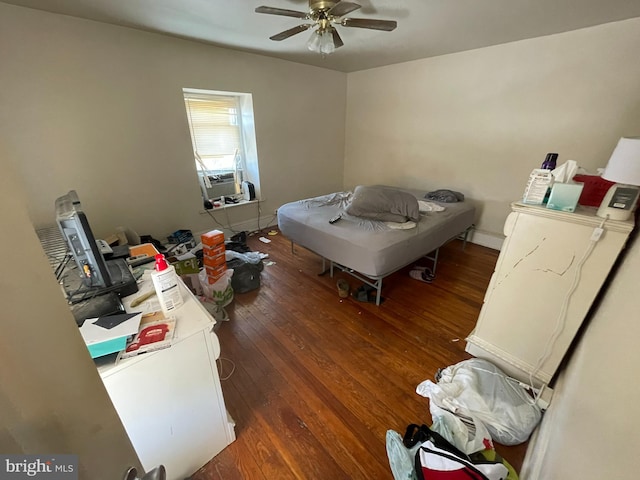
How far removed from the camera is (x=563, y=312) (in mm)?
1317

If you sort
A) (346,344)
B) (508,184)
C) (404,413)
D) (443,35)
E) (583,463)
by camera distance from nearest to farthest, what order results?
1. (583,463)
2. (404,413)
3. (346,344)
4. (443,35)
5. (508,184)

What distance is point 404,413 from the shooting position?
1.43 m

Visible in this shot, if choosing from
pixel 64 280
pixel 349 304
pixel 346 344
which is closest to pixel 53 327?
pixel 64 280

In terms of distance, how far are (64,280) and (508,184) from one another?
3.97 metres

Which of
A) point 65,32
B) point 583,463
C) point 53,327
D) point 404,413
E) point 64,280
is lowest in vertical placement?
point 404,413

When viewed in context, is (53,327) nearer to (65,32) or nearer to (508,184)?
(65,32)

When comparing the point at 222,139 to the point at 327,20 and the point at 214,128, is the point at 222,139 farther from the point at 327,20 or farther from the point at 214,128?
the point at 327,20

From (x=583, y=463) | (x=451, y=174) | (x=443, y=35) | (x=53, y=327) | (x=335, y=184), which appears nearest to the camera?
(x=53, y=327)

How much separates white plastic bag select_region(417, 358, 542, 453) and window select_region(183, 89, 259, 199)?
3316 mm

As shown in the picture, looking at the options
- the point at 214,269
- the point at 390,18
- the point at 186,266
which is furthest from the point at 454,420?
the point at 390,18

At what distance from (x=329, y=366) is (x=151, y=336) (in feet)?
3.74

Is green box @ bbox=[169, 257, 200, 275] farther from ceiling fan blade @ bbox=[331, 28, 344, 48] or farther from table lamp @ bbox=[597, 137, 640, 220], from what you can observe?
table lamp @ bbox=[597, 137, 640, 220]

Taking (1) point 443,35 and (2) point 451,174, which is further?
(2) point 451,174

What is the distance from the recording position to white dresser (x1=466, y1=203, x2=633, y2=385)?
1199 mm
